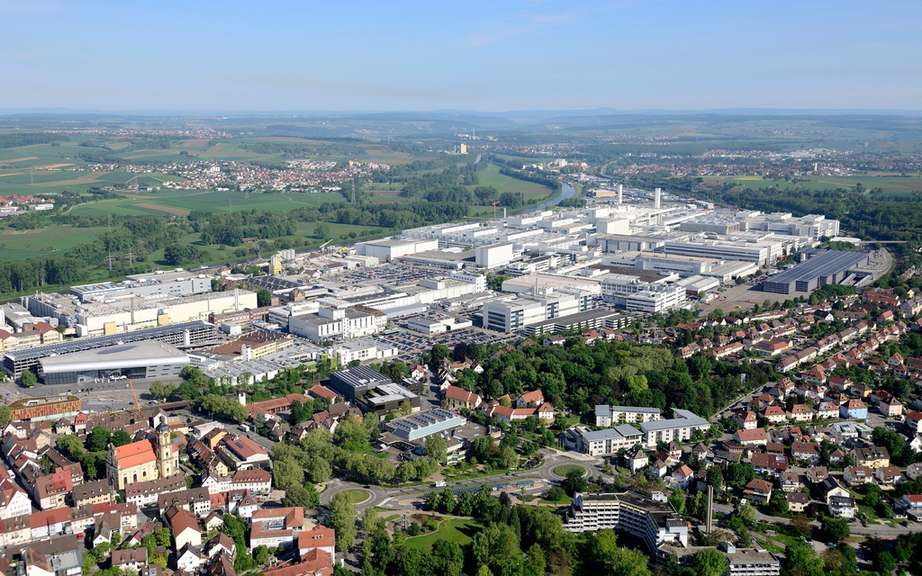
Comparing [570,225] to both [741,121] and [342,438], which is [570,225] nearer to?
[342,438]

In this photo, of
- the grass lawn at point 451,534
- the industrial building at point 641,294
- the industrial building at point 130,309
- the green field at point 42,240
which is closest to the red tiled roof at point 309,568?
the grass lawn at point 451,534

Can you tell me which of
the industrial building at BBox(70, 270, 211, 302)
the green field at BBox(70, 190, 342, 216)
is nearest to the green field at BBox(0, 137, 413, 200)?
the green field at BBox(70, 190, 342, 216)

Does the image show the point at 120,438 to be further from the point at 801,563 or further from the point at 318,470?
the point at 801,563

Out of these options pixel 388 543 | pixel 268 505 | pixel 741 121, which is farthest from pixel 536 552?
pixel 741 121

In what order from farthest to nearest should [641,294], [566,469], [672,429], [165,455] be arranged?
[641,294], [672,429], [566,469], [165,455]

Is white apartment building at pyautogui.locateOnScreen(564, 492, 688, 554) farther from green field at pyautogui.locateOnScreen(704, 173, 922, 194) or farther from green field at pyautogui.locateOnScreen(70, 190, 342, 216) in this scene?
green field at pyautogui.locateOnScreen(704, 173, 922, 194)

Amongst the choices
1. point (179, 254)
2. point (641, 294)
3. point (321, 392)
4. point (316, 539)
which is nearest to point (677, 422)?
point (321, 392)
